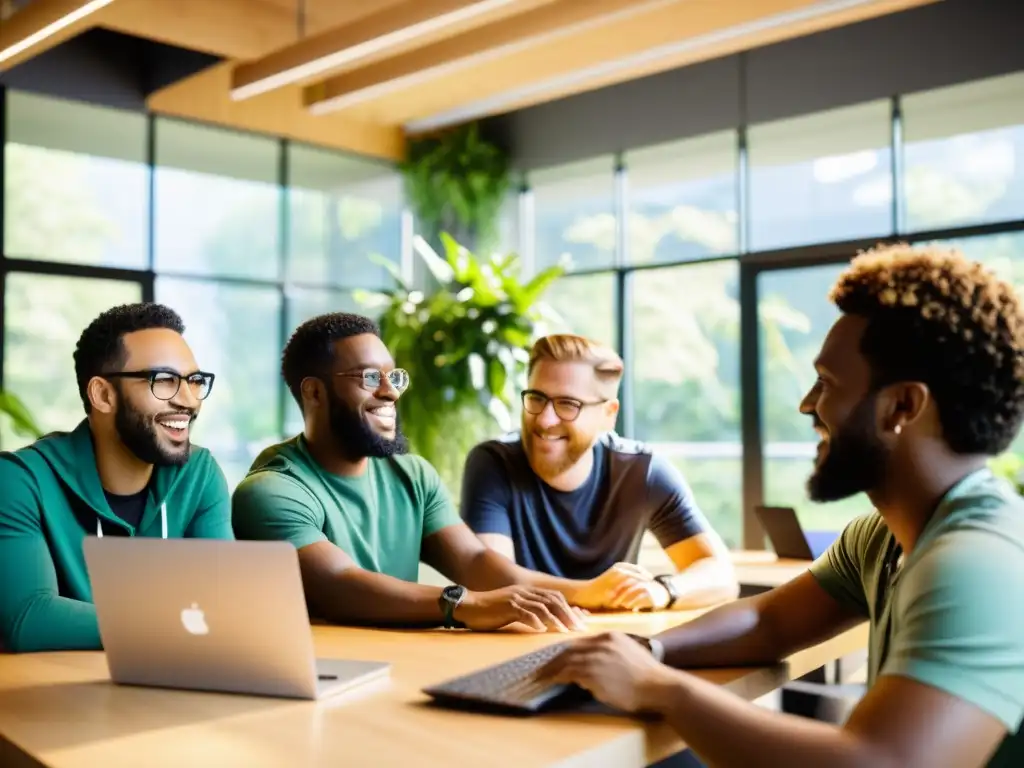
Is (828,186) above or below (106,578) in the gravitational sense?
above

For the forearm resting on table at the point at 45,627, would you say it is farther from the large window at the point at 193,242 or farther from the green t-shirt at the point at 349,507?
the large window at the point at 193,242

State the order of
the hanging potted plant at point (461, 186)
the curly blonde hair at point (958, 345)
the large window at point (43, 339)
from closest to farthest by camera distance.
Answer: the curly blonde hair at point (958, 345) < the large window at point (43, 339) < the hanging potted plant at point (461, 186)

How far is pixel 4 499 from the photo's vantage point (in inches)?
68.2

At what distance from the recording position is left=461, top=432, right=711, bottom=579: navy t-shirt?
2703 millimetres

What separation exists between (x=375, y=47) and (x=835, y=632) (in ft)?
10.5

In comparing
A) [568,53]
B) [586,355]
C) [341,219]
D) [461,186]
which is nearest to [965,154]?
[568,53]

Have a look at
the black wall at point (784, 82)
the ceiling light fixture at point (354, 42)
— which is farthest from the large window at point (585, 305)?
the ceiling light fixture at point (354, 42)

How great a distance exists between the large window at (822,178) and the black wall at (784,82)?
12 centimetres

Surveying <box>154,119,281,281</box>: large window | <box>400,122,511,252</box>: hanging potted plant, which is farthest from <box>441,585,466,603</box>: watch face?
<box>400,122,511,252</box>: hanging potted plant

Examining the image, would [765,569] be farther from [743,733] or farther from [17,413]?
[17,413]

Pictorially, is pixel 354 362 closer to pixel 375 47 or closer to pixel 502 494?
pixel 502 494

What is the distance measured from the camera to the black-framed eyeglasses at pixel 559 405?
269cm

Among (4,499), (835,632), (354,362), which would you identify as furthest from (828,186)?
(4,499)

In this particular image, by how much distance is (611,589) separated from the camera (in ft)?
6.96
